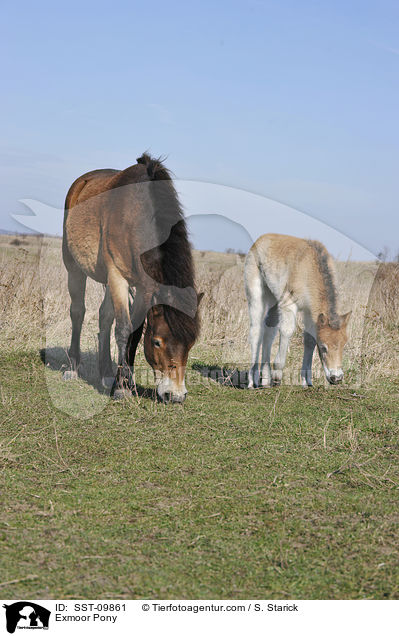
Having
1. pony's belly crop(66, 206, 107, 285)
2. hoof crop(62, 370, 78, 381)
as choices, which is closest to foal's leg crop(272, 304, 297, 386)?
pony's belly crop(66, 206, 107, 285)

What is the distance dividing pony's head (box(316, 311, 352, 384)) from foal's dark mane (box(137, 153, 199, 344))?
6.22ft

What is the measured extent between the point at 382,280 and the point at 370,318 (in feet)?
9.93

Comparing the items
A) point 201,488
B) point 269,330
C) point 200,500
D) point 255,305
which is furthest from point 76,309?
point 200,500

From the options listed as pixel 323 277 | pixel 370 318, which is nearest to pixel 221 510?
pixel 323 277

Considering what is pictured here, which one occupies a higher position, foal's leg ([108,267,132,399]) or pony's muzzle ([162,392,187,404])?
foal's leg ([108,267,132,399])

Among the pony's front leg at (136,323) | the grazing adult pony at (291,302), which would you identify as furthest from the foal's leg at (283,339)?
the pony's front leg at (136,323)

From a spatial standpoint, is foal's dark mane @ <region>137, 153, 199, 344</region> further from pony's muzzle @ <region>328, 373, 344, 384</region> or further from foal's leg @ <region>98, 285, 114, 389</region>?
pony's muzzle @ <region>328, 373, 344, 384</region>

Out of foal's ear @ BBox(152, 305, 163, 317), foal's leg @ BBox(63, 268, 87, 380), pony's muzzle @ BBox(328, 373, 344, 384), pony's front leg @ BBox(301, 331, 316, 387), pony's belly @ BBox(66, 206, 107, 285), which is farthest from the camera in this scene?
foal's leg @ BBox(63, 268, 87, 380)

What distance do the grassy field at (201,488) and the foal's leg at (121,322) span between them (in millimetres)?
260

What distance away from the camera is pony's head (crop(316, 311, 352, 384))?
6613 millimetres

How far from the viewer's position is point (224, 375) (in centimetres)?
772

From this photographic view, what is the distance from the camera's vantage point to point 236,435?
5.12 meters

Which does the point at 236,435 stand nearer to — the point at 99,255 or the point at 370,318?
the point at 99,255

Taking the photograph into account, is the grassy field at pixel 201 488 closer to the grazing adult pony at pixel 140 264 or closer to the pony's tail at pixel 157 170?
the grazing adult pony at pixel 140 264
